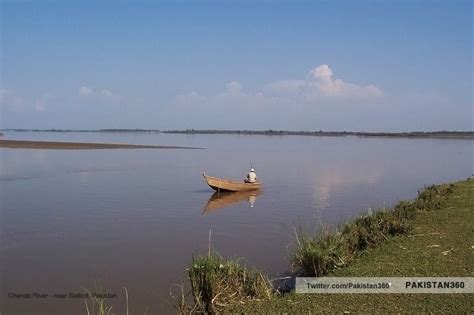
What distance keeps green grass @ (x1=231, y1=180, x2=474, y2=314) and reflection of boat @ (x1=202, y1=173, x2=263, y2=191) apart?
37.9 ft

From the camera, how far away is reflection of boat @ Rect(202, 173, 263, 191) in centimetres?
2384

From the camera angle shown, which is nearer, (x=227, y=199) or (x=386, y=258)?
(x=386, y=258)

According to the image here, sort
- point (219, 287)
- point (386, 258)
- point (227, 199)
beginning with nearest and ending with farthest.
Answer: point (219, 287), point (386, 258), point (227, 199)

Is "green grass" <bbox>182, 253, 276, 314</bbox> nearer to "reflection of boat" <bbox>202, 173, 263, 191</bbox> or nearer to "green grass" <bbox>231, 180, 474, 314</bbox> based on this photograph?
"green grass" <bbox>231, 180, 474, 314</bbox>

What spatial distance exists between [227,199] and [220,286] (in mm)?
15243

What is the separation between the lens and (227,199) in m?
22.7

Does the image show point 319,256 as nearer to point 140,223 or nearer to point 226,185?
point 140,223

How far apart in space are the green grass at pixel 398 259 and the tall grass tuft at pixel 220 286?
23 cm

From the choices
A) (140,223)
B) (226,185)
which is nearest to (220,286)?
(140,223)

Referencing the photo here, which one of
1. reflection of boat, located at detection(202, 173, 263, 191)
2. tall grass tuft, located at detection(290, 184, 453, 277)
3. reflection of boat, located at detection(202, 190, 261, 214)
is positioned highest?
tall grass tuft, located at detection(290, 184, 453, 277)

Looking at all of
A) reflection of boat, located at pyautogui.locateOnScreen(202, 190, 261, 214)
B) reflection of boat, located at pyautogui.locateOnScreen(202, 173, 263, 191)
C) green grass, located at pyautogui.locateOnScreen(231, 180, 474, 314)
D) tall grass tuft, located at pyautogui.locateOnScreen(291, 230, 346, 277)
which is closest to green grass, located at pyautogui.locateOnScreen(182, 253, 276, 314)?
green grass, located at pyautogui.locateOnScreen(231, 180, 474, 314)

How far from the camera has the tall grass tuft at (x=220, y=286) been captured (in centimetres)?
733

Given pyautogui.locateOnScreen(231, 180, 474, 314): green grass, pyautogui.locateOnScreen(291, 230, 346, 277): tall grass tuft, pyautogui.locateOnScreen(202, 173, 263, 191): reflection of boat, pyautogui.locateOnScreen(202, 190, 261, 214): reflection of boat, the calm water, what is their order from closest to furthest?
1. pyautogui.locateOnScreen(231, 180, 474, 314): green grass
2. pyautogui.locateOnScreen(291, 230, 346, 277): tall grass tuft
3. the calm water
4. pyautogui.locateOnScreen(202, 190, 261, 214): reflection of boat
5. pyautogui.locateOnScreen(202, 173, 263, 191): reflection of boat

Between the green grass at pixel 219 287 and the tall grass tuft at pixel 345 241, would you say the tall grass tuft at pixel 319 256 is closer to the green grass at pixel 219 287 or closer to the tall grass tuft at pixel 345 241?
the tall grass tuft at pixel 345 241
